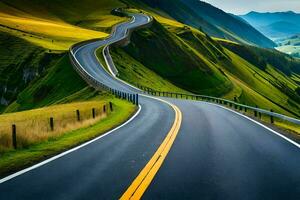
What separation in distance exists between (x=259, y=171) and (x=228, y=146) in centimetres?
430

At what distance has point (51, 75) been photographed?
74625 mm

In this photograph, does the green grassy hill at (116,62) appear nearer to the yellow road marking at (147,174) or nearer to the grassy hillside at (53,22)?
the grassy hillside at (53,22)

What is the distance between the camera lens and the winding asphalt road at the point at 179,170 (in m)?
9.38

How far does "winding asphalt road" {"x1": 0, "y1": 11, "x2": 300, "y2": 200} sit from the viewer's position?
9383mm

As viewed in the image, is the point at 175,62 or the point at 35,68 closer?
the point at 35,68

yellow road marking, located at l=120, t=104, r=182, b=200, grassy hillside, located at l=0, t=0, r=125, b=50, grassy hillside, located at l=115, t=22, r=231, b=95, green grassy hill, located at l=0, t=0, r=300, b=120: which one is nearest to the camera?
yellow road marking, located at l=120, t=104, r=182, b=200

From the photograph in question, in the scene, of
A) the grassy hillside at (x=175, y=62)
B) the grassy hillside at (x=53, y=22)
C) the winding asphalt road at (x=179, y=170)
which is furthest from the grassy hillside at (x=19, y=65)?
the winding asphalt road at (x=179, y=170)

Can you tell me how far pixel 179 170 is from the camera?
11.7m

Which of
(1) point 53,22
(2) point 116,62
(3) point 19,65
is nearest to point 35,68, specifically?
(3) point 19,65

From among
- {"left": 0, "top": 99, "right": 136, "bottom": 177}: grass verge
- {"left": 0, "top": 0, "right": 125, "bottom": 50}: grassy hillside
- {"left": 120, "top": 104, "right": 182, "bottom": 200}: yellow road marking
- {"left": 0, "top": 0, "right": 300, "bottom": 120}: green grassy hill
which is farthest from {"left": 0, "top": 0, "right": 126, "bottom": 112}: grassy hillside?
{"left": 120, "top": 104, "right": 182, "bottom": 200}: yellow road marking

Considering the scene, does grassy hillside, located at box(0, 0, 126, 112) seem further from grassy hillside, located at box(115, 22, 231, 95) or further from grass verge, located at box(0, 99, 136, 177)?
grass verge, located at box(0, 99, 136, 177)

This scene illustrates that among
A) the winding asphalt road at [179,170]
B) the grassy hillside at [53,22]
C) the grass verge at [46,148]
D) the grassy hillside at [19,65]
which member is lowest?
the grass verge at [46,148]

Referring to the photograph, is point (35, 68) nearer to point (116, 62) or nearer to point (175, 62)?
point (116, 62)

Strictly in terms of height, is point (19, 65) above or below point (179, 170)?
above
